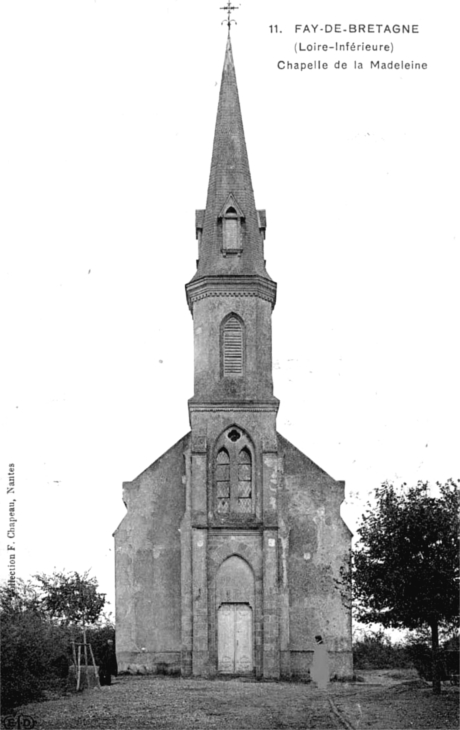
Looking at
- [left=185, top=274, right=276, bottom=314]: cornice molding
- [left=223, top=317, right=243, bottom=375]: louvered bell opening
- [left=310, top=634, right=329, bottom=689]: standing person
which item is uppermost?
[left=185, top=274, right=276, bottom=314]: cornice molding

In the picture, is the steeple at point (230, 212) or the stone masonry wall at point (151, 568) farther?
the steeple at point (230, 212)

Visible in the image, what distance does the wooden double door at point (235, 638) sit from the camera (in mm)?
38188

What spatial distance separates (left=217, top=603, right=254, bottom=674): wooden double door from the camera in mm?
38188

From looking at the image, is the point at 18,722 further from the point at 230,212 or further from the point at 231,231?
the point at 230,212

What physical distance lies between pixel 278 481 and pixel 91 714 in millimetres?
17781

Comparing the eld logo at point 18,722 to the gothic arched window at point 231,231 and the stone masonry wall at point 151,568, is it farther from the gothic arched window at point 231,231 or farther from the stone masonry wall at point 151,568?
the gothic arched window at point 231,231

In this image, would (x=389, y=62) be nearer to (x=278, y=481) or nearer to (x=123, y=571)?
(x=278, y=481)

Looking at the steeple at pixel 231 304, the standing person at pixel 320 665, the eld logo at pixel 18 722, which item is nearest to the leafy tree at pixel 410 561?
the standing person at pixel 320 665

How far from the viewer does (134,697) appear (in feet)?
90.1

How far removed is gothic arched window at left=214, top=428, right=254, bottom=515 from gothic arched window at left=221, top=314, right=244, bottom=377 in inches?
95.5

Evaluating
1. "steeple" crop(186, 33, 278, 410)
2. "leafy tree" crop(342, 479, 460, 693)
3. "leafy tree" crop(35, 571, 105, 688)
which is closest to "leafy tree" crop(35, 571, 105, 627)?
"leafy tree" crop(35, 571, 105, 688)

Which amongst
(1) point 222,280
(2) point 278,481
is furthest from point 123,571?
(1) point 222,280

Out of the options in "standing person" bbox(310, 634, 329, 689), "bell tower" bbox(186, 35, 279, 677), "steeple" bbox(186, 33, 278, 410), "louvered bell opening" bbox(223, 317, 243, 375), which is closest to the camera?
"standing person" bbox(310, 634, 329, 689)

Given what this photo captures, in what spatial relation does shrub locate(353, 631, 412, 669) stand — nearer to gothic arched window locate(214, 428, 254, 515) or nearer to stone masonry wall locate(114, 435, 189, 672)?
stone masonry wall locate(114, 435, 189, 672)
